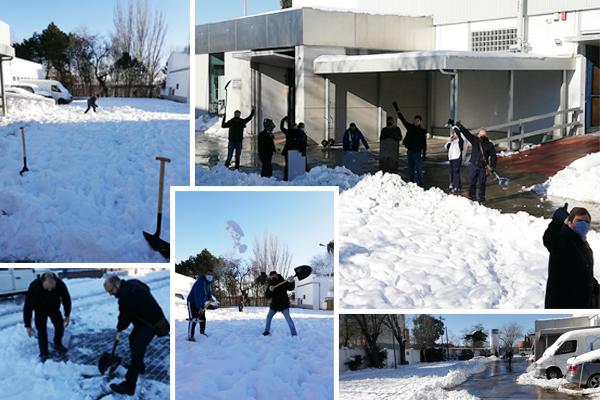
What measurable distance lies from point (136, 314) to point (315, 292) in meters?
→ 1.08

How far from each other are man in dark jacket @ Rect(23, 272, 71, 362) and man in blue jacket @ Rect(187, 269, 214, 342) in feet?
2.39

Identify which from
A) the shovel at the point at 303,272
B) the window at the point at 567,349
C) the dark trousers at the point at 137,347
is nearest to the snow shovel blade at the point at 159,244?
the dark trousers at the point at 137,347

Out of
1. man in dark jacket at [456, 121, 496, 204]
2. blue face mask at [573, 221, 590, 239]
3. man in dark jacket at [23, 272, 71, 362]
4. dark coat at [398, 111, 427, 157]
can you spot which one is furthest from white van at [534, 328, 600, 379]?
dark coat at [398, 111, 427, 157]

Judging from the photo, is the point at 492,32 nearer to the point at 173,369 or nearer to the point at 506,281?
the point at 506,281

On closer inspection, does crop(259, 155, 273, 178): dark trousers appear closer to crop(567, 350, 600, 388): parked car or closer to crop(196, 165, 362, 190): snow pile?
crop(196, 165, 362, 190): snow pile

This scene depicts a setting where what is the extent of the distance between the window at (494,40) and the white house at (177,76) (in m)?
6.95

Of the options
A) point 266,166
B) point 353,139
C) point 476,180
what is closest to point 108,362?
point 266,166

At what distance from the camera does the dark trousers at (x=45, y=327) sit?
4781 millimetres

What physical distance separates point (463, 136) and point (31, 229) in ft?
15.7

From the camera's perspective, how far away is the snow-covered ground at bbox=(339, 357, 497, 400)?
16.0 ft

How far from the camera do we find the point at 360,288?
18.3 feet

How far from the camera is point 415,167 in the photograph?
29.9ft

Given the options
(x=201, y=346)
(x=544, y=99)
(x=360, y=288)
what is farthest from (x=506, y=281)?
(x=544, y=99)

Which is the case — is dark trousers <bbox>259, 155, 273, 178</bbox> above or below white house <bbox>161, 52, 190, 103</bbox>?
below
